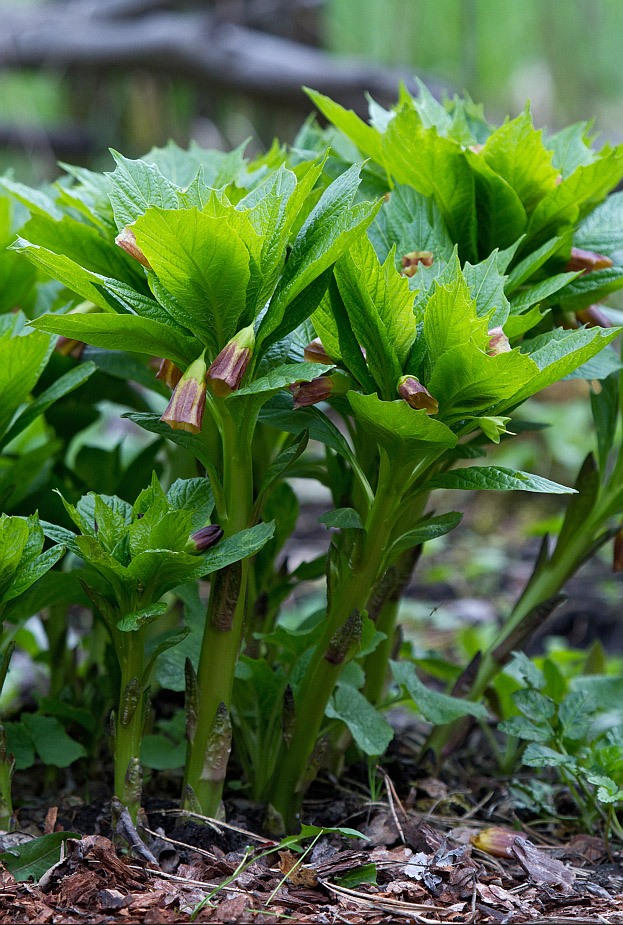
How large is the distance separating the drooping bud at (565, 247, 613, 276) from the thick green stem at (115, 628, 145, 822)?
70 centimetres

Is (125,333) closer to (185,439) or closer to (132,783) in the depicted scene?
(185,439)

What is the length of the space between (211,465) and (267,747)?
46 centimetres

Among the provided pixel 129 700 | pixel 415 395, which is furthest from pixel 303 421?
pixel 129 700

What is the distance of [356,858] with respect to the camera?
3.38 feet

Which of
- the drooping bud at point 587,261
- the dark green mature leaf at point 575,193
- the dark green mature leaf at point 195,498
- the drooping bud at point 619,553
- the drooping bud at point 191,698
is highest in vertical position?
the dark green mature leaf at point 575,193

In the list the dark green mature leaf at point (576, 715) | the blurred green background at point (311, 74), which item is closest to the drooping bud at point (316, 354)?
the dark green mature leaf at point (576, 715)

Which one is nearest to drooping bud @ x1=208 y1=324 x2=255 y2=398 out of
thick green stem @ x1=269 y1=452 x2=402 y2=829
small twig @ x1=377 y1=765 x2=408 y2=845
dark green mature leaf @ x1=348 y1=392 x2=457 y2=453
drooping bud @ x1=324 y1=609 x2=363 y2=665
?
dark green mature leaf @ x1=348 y1=392 x2=457 y2=453

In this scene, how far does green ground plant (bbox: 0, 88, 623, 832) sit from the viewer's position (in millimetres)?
846

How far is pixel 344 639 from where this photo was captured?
1.01 meters

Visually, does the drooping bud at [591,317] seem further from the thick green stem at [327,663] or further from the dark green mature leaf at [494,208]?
the thick green stem at [327,663]

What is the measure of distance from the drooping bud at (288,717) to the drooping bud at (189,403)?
0.41 metres

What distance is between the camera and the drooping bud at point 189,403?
2.63 ft

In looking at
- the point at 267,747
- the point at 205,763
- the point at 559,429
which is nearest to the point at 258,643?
the point at 267,747

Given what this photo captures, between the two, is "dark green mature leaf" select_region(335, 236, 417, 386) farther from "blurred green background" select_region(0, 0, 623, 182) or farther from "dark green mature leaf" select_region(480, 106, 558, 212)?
"blurred green background" select_region(0, 0, 623, 182)
